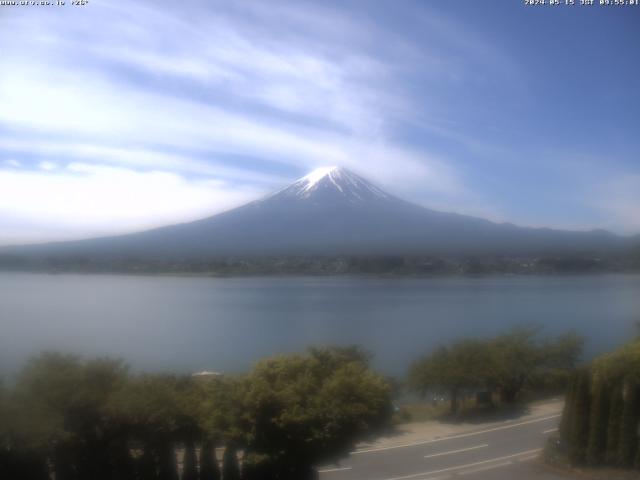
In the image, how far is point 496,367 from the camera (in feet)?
31.3

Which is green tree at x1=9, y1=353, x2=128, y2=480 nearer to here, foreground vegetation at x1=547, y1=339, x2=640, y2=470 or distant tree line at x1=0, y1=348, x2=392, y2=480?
distant tree line at x1=0, y1=348, x2=392, y2=480

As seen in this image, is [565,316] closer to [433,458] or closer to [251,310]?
[251,310]

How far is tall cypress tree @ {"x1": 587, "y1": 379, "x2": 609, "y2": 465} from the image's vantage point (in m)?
6.57

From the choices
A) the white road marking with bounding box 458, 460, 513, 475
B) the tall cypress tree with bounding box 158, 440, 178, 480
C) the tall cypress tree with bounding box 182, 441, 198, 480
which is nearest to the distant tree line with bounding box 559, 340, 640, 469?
the white road marking with bounding box 458, 460, 513, 475

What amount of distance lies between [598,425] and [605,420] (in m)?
0.11

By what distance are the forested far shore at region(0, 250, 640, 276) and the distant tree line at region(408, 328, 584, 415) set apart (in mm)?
3370

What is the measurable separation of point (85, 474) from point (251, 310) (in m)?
10.0

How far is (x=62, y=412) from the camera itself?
4938mm

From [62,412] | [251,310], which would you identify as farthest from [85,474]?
[251,310]

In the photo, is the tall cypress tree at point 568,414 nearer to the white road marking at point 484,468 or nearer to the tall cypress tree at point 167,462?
the white road marking at point 484,468

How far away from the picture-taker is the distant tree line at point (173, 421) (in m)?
4.80

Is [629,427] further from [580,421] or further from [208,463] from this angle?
[208,463]

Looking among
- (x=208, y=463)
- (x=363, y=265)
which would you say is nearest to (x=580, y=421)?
(x=208, y=463)

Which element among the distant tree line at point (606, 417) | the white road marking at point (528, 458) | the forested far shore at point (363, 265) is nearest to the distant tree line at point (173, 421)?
the white road marking at point (528, 458)
